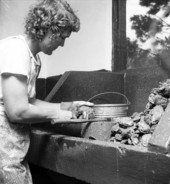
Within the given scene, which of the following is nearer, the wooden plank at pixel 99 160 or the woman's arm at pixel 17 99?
the wooden plank at pixel 99 160

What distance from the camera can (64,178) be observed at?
3.33 metres

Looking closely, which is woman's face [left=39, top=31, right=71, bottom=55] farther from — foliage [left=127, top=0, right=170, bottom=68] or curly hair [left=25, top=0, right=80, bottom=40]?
foliage [left=127, top=0, right=170, bottom=68]

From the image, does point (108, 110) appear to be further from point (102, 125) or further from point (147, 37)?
point (147, 37)

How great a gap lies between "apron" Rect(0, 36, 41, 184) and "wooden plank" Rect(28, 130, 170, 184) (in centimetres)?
38

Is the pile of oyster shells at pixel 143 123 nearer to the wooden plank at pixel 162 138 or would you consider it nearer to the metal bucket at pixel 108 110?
the metal bucket at pixel 108 110

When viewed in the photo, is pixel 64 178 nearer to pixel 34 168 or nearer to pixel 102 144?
pixel 34 168

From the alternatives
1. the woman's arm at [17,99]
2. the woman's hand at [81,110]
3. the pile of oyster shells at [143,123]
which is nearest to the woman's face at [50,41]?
the woman's arm at [17,99]

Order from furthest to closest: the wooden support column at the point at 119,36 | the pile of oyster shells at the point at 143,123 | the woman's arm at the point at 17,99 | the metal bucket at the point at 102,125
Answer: the wooden support column at the point at 119,36 < the metal bucket at the point at 102,125 < the pile of oyster shells at the point at 143,123 < the woman's arm at the point at 17,99

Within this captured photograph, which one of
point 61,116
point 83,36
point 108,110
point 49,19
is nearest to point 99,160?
point 61,116

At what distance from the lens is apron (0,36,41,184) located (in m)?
2.25

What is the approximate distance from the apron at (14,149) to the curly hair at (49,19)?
126 millimetres

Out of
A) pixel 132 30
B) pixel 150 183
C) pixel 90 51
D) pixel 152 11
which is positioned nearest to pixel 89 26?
pixel 90 51

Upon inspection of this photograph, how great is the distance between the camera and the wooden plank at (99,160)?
6.11 ft

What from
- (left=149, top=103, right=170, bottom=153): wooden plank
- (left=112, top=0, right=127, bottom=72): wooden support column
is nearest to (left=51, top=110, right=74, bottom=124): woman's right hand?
(left=149, top=103, right=170, bottom=153): wooden plank
